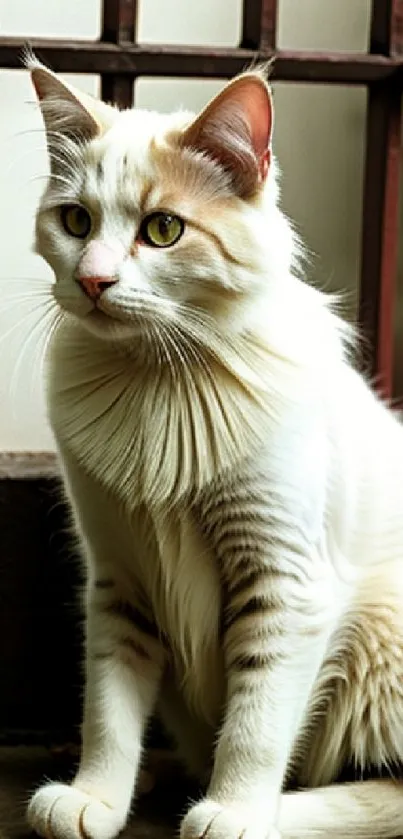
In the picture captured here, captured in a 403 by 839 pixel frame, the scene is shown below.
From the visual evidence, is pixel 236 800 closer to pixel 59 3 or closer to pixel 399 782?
pixel 399 782

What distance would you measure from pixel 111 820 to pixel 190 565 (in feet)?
0.80

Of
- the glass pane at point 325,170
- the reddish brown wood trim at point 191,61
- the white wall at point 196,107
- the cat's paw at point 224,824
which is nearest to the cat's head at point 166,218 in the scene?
the reddish brown wood trim at point 191,61

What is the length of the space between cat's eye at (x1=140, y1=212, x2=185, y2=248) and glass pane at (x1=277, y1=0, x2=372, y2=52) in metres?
0.89

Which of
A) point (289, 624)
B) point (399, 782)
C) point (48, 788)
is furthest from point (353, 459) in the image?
point (48, 788)

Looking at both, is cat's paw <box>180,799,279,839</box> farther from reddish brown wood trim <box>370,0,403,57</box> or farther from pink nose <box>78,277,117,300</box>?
reddish brown wood trim <box>370,0,403,57</box>

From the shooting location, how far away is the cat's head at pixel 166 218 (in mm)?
1087

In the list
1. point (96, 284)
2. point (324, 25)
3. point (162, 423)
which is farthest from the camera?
point (324, 25)

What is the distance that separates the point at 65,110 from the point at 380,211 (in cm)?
55

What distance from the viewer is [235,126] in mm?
1105

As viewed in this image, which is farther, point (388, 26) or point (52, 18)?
point (52, 18)

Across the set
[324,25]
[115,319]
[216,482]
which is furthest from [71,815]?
[324,25]

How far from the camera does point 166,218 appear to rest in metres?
1.11

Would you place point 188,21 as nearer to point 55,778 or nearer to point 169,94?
point 169,94

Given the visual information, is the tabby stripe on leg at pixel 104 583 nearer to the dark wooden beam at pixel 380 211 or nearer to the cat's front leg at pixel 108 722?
the cat's front leg at pixel 108 722
